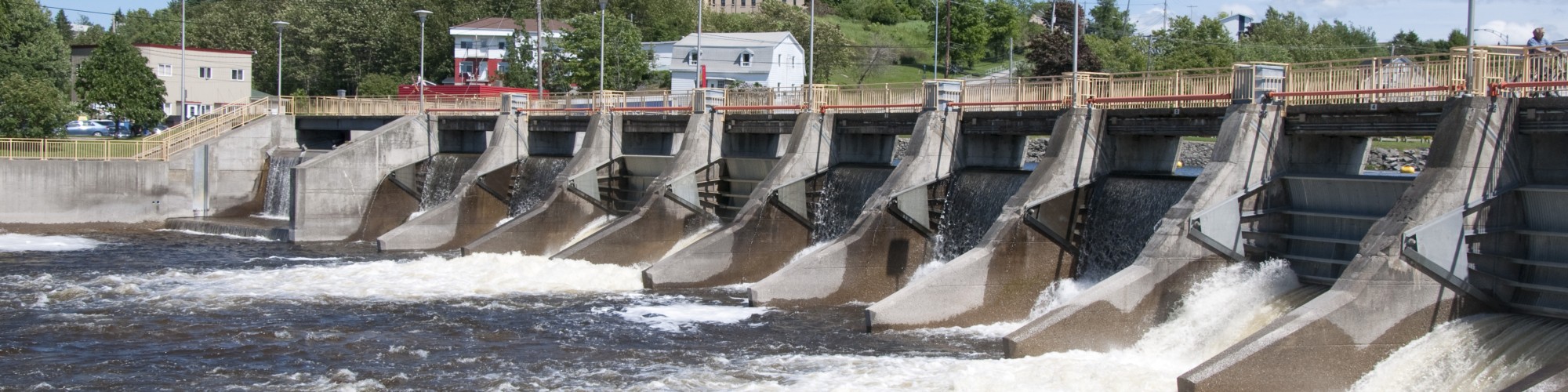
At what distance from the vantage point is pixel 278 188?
154 feet

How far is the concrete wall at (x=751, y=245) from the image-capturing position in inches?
1131

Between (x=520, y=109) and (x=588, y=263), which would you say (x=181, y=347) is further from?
Result: (x=520, y=109)

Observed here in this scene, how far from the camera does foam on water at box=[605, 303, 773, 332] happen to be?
934 inches

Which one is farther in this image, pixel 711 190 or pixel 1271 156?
pixel 711 190

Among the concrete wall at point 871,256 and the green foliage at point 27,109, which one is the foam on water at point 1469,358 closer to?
the concrete wall at point 871,256

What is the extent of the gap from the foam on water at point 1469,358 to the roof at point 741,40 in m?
72.8

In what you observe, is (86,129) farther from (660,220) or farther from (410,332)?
(410,332)

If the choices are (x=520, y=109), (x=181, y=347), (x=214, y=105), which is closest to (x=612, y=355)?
(x=181, y=347)

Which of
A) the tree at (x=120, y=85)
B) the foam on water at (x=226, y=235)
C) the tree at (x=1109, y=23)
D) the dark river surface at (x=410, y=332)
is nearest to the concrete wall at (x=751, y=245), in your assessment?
the dark river surface at (x=410, y=332)

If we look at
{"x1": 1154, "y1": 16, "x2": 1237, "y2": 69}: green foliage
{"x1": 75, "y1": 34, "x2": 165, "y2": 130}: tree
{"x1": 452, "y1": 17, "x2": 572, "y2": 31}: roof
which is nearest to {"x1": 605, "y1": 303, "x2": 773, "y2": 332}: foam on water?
{"x1": 75, "y1": 34, "x2": 165, "y2": 130}: tree

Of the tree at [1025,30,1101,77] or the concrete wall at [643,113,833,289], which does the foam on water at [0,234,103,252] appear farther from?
the tree at [1025,30,1101,77]

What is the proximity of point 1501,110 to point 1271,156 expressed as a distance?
3.83m

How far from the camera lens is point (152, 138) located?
154ft

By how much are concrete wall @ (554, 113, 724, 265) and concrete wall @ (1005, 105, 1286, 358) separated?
1422cm
